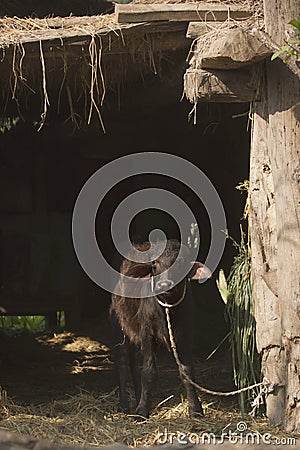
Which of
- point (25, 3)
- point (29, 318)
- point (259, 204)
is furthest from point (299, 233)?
point (29, 318)

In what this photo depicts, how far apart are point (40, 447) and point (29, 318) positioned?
34.2 ft

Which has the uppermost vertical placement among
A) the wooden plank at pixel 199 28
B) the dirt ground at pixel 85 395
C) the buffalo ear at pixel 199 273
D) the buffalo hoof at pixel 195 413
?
the wooden plank at pixel 199 28

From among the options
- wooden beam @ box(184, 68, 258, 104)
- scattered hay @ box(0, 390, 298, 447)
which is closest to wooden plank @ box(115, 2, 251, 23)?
wooden beam @ box(184, 68, 258, 104)

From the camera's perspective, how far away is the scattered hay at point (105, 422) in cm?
604

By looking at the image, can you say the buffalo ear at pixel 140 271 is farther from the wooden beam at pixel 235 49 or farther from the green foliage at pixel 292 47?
the green foliage at pixel 292 47

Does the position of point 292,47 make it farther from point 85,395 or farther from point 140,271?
point 85,395

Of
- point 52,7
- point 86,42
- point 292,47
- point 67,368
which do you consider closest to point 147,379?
point 86,42

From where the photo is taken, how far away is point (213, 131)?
1004cm

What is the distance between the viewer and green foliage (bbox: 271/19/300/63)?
17.2 feet

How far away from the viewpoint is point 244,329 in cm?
657

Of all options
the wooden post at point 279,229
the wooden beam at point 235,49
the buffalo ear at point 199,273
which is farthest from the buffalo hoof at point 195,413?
the wooden beam at point 235,49

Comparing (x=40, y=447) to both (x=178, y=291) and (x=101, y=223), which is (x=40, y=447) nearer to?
(x=178, y=291)

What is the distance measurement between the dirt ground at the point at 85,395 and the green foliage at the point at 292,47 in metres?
2.57

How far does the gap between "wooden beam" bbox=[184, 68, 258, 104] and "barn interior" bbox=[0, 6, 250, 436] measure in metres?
3.18
